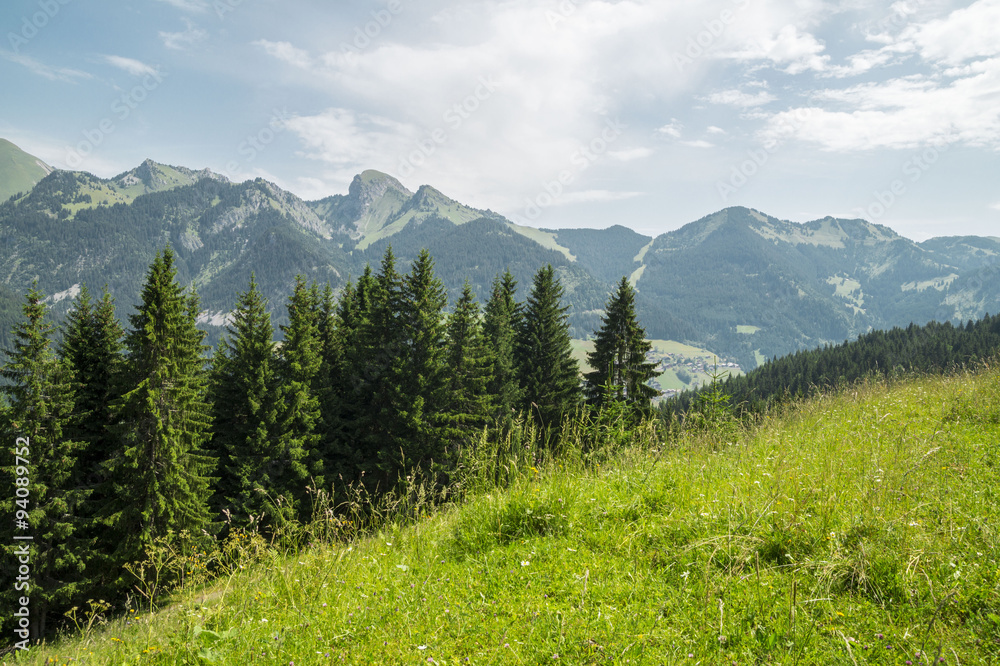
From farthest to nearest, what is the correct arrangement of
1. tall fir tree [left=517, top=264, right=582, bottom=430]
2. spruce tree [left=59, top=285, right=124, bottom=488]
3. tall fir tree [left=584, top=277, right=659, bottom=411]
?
tall fir tree [left=517, top=264, right=582, bottom=430] < tall fir tree [left=584, top=277, right=659, bottom=411] < spruce tree [left=59, top=285, right=124, bottom=488]

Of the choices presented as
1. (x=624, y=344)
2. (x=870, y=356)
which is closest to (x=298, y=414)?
(x=624, y=344)

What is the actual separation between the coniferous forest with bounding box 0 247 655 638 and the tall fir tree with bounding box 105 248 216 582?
8 cm

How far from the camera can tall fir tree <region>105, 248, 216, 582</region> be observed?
20.7 m

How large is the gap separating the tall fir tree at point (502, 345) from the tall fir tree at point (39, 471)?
21666mm

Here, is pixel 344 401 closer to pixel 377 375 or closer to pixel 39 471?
pixel 377 375

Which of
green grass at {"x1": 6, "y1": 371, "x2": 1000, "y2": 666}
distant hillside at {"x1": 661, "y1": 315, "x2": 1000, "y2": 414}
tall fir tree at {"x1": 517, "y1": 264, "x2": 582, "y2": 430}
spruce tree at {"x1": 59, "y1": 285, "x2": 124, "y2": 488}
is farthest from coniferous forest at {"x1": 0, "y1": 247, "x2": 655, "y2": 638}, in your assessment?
distant hillside at {"x1": 661, "y1": 315, "x2": 1000, "y2": 414}

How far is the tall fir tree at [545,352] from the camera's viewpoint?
3662cm

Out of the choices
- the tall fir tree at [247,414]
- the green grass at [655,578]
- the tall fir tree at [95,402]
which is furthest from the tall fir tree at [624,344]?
the tall fir tree at [95,402]

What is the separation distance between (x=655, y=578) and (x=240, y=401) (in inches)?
1108

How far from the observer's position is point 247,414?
2631 cm

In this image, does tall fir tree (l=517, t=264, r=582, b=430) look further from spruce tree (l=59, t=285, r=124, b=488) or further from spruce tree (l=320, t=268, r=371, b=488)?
spruce tree (l=59, t=285, r=124, b=488)

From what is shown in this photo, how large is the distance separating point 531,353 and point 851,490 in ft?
110

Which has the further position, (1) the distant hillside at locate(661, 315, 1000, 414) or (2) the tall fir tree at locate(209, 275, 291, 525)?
(1) the distant hillside at locate(661, 315, 1000, 414)

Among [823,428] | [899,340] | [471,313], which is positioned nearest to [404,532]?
[823,428]
